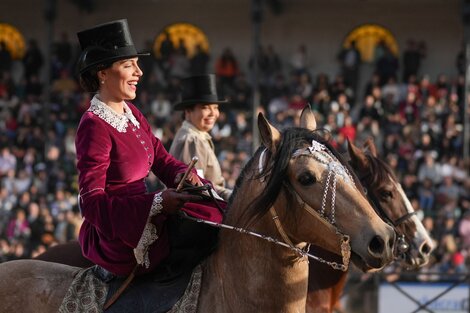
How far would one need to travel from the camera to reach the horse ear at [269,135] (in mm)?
4695

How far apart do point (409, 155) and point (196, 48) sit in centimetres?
850

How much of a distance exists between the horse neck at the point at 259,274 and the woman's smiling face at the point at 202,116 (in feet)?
8.30

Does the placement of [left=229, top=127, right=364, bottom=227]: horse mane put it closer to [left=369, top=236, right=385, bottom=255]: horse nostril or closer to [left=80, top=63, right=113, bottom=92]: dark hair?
[left=369, top=236, right=385, bottom=255]: horse nostril

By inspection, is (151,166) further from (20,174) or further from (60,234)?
(20,174)

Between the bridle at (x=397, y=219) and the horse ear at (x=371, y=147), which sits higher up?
the horse ear at (x=371, y=147)

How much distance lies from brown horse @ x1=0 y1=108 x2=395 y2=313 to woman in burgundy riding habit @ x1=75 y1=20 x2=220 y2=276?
0.92 feet

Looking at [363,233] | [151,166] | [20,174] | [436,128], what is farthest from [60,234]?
[363,233]

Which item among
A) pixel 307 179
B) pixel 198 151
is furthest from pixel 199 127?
pixel 307 179

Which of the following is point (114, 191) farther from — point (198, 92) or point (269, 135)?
point (198, 92)

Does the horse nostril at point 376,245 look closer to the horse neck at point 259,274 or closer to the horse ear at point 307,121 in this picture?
the horse neck at point 259,274

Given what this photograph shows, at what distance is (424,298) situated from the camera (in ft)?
38.8

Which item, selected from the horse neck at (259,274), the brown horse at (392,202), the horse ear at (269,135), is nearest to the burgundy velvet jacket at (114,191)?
the horse neck at (259,274)

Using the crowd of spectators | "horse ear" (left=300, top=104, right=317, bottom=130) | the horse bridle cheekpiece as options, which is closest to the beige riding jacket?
"horse ear" (left=300, top=104, right=317, bottom=130)

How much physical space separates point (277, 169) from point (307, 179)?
155 millimetres
